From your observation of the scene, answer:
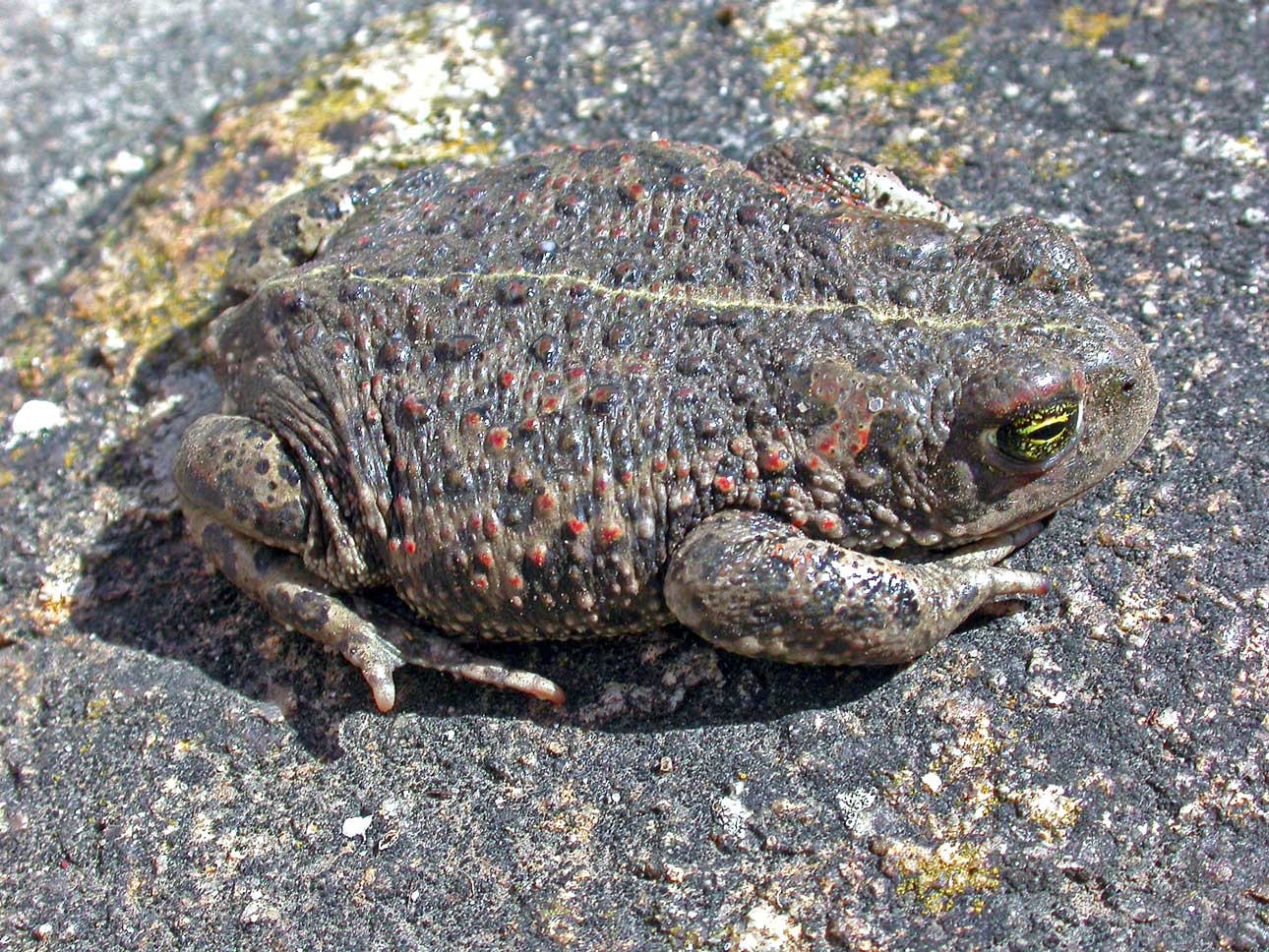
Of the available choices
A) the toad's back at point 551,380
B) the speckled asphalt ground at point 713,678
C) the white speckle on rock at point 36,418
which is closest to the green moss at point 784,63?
the speckled asphalt ground at point 713,678

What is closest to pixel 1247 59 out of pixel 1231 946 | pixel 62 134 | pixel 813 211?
pixel 813 211

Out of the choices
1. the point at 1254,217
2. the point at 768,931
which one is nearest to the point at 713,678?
the point at 768,931

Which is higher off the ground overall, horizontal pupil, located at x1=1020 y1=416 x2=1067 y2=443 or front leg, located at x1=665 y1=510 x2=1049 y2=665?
horizontal pupil, located at x1=1020 y1=416 x2=1067 y2=443

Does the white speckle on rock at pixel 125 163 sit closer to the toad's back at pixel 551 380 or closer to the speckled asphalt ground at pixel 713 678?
the speckled asphalt ground at pixel 713 678

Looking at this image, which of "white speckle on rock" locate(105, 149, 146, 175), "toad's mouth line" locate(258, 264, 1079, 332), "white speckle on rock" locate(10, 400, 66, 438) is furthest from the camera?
"white speckle on rock" locate(105, 149, 146, 175)

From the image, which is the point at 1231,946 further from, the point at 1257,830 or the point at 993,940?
the point at 993,940

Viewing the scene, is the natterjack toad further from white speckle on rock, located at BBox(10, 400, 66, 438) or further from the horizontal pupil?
white speckle on rock, located at BBox(10, 400, 66, 438)

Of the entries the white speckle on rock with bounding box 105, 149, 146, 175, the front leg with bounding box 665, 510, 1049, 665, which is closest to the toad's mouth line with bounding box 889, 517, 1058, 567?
the front leg with bounding box 665, 510, 1049, 665
